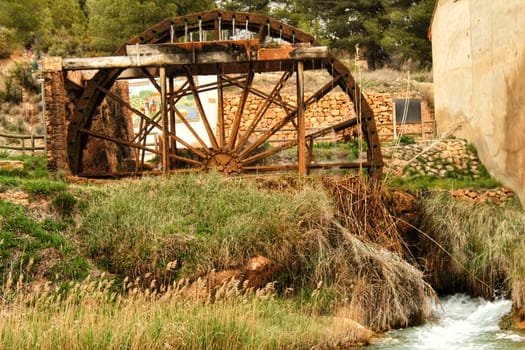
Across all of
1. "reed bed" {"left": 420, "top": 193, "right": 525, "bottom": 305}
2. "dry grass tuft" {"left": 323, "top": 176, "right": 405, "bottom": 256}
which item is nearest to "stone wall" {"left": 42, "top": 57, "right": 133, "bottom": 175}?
"dry grass tuft" {"left": 323, "top": 176, "right": 405, "bottom": 256}

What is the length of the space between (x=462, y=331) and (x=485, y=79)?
312 inches

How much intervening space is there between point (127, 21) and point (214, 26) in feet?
54.8

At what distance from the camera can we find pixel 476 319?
12.9 meters

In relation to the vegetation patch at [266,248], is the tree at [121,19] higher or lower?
higher

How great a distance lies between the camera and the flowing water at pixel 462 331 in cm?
1102

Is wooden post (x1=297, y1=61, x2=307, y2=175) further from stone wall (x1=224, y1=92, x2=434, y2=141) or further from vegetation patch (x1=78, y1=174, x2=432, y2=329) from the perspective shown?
stone wall (x1=224, y1=92, x2=434, y2=141)

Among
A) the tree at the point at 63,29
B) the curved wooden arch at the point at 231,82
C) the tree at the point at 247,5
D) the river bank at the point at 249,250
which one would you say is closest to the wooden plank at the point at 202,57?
the curved wooden arch at the point at 231,82

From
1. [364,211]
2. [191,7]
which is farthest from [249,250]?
[191,7]

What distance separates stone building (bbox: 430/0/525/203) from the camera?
16297 millimetres

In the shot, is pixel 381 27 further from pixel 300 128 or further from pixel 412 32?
pixel 300 128

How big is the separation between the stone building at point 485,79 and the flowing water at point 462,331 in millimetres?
3591

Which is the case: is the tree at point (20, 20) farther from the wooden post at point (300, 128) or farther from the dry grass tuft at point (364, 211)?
the dry grass tuft at point (364, 211)

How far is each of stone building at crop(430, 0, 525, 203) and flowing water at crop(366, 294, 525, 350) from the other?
359 cm

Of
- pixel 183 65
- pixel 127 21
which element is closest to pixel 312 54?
pixel 183 65
